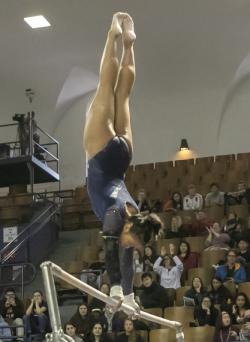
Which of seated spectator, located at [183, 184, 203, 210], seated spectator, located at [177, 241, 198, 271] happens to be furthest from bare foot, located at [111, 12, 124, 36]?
seated spectator, located at [183, 184, 203, 210]

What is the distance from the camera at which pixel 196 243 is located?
7.73 m

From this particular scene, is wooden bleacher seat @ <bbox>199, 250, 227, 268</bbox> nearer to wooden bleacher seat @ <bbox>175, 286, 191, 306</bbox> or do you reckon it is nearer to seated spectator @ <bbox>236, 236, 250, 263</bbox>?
seated spectator @ <bbox>236, 236, 250, 263</bbox>

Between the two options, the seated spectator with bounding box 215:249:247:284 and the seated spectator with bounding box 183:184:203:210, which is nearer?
the seated spectator with bounding box 215:249:247:284

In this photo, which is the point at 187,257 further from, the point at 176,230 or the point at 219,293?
the point at 219,293

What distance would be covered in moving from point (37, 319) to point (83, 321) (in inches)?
25.4

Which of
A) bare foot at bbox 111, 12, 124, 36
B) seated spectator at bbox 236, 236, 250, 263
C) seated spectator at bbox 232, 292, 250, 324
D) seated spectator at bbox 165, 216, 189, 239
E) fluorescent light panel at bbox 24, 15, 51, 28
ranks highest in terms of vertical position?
fluorescent light panel at bbox 24, 15, 51, 28

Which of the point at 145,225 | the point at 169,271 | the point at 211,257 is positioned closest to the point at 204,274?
the point at 211,257

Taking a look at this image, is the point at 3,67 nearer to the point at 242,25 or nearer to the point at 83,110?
the point at 83,110

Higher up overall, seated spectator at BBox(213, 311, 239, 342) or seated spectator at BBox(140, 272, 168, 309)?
seated spectator at BBox(140, 272, 168, 309)

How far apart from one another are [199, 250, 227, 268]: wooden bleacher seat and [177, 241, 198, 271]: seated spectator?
11 centimetres

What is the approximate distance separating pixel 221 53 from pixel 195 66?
75 cm

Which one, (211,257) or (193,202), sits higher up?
(193,202)

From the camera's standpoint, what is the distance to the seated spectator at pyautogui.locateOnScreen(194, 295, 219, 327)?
20.2ft

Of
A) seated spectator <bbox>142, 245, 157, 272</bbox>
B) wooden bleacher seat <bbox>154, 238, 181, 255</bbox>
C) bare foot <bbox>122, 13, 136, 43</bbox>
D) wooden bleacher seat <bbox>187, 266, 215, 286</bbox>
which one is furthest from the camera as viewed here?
wooden bleacher seat <bbox>154, 238, 181, 255</bbox>
